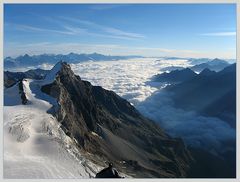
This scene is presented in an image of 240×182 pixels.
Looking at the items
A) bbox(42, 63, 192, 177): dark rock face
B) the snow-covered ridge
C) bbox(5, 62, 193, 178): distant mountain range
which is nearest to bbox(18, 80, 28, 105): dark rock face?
bbox(5, 62, 193, 178): distant mountain range

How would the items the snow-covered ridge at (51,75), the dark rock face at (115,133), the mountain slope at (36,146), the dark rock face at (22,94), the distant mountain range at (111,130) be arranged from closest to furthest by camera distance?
the mountain slope at (36,146), the dark rock face at (22,94), the snow-covered ridge at (51,75), the distant mountain range at (111,130), the dark rock face at (115,133)

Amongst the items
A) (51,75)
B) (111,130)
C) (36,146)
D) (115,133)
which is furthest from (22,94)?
(115,133)

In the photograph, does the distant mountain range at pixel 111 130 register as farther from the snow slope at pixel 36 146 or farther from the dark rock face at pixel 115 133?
the snow slope at pixel 36 146

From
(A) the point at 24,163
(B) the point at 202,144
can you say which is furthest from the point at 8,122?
(B) the point at 202,144

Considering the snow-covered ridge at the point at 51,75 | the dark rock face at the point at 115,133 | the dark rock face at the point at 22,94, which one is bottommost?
the dark rock face at the point at 115,133

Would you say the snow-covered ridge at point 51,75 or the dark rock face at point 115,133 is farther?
the dark rock face at point 115,133

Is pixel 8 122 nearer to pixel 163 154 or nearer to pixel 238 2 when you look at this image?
pixel 238 2

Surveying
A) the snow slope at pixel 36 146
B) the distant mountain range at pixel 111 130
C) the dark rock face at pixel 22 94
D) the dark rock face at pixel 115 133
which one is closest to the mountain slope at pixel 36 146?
the snow slope at pixel 36 146

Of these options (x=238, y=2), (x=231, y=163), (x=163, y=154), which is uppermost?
(x=238, y=2)

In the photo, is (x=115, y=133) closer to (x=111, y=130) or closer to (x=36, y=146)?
(x=111, y=130)
